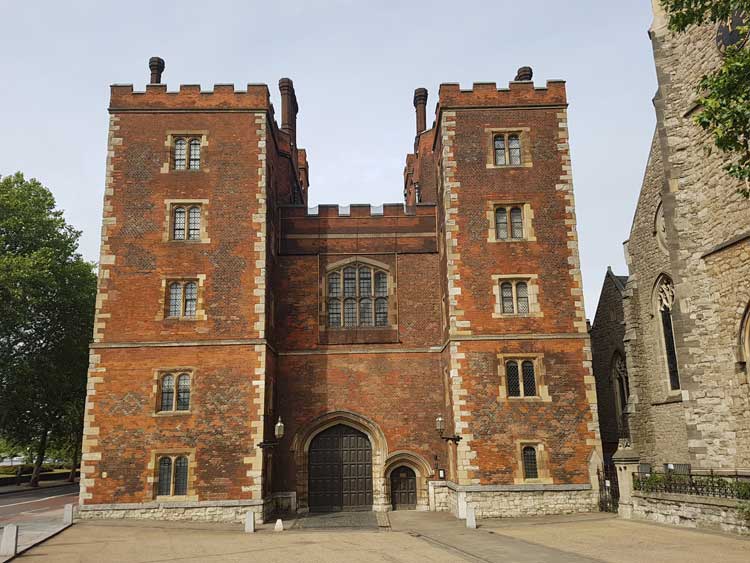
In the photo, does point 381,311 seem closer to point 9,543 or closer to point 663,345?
point 663,345

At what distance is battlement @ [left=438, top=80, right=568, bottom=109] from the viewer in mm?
25422

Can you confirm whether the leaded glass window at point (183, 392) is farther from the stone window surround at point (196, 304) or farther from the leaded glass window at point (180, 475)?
the stone window surround at point (196, 304)

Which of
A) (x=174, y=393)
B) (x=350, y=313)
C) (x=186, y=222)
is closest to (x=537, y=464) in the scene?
(x=350, y=313)

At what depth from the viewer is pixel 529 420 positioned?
882 inches

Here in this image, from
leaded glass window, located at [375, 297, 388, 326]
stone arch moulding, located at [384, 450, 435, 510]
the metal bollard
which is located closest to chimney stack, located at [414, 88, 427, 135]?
leaded glass window, located at [375, 297, 388, 326]

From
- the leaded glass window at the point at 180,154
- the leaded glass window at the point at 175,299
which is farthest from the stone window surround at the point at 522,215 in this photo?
the leaded glass window at the point at 180,154

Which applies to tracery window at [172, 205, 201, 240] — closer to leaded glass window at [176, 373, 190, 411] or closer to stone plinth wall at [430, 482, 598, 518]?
leaded glass window at [176, 373, 190, 411]

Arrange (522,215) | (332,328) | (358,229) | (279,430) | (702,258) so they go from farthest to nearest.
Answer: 1. (358,229)
2. (332,328)
3. (522,215)
4. (279,430)
5. (702,258)

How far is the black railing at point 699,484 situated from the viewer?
47.7ft

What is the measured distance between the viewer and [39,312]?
34531mm

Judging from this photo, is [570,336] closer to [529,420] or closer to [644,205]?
[529,420]

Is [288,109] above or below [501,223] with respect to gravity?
above

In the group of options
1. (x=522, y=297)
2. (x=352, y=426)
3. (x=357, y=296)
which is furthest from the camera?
(x=357, y=296)

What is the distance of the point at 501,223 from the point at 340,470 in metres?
Answer: 11.3
